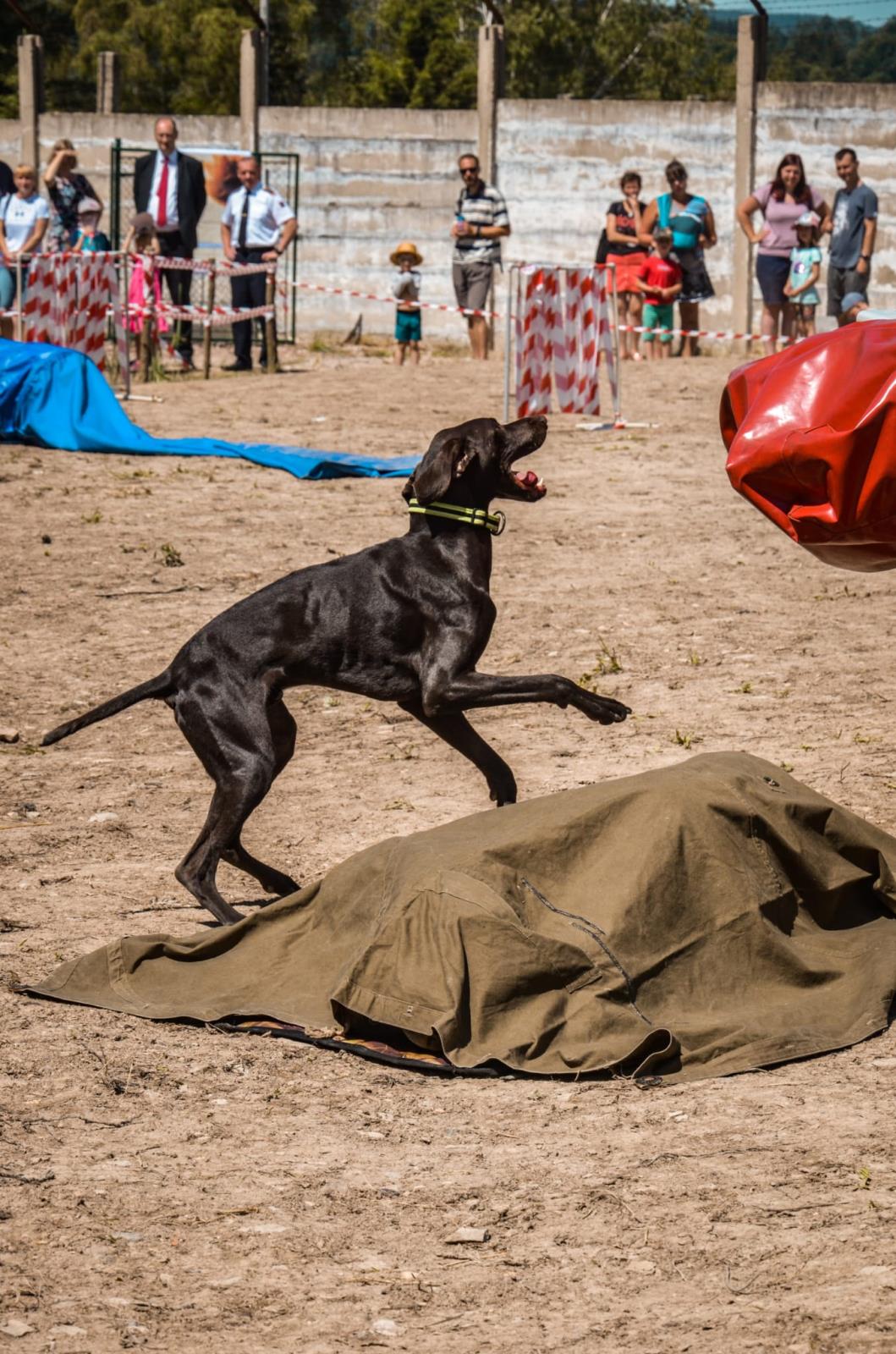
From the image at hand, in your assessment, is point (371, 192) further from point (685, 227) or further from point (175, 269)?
point (685, 227)

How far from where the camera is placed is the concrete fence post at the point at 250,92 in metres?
23.6

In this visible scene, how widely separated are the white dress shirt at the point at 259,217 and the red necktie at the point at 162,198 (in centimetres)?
59

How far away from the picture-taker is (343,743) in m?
8.24

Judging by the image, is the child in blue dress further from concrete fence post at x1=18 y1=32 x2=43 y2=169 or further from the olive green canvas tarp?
the olive green canvas tarp

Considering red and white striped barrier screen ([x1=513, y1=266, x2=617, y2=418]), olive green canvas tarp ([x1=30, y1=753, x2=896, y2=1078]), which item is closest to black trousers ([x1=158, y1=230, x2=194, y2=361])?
red and white striped barrier screen ([x1=513, y1=266, x2=617, y2=418])

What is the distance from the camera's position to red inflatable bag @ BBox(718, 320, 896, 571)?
438 cm

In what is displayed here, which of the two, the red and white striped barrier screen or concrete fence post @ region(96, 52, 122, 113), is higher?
concrete fence post @ region(96, 52, 122, 113)

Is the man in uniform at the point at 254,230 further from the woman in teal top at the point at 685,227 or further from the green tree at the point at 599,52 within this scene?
the green tree at the point at 599,52

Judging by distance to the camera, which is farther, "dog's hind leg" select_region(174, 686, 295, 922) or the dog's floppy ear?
the dog's floppy ear

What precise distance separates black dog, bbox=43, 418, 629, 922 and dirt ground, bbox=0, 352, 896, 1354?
57 cm

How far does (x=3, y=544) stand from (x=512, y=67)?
5451 centimetres

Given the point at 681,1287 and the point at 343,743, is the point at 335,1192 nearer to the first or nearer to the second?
the point at 681,1287

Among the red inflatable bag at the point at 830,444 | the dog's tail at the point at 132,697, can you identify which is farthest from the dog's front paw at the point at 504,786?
the red inflatable bag at the point at 830,444

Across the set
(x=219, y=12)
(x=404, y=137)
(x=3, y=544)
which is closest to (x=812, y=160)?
(x=404, y=137)
